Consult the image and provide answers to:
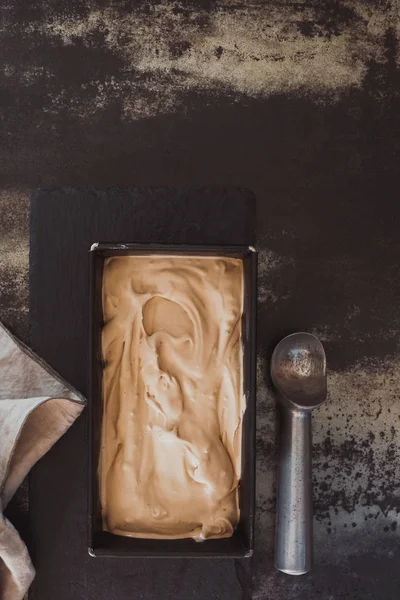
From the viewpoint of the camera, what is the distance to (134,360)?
1.20 metres

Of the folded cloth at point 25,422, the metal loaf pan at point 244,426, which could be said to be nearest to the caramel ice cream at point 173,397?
the metal loaf pan at point 244,426

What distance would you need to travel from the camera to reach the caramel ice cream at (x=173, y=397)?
1.18 metres

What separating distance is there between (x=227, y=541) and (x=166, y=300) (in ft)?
1.80

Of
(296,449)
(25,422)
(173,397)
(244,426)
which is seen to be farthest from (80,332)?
(296,449)

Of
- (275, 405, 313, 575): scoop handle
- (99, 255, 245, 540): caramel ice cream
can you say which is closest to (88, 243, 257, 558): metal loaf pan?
(99, 255, 245, 540): caramel ice cream

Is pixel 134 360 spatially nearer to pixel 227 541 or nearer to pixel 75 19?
pixel 227 541

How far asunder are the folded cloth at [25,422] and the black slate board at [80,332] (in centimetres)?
4

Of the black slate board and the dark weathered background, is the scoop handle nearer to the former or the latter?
the dark weathered background

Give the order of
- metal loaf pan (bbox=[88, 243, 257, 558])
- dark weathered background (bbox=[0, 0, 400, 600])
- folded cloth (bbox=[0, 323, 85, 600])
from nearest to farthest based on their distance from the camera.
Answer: metal loaf pan (bbox=[88, 243, 257, 558])
folded cloth (bbox=[0, 323, 85, 600])
dark weathered background (bbox=[0, 0, 400, 600])

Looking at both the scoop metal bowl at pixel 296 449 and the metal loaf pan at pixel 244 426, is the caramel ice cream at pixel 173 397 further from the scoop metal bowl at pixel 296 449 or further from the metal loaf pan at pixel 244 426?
the scoop metal bowl at pixel 296 449

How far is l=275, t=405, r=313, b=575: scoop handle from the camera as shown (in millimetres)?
1365

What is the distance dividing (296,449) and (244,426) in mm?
267

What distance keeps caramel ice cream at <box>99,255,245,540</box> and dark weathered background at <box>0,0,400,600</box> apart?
0.29 meters

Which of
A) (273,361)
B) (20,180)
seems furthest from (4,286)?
(273,361)
